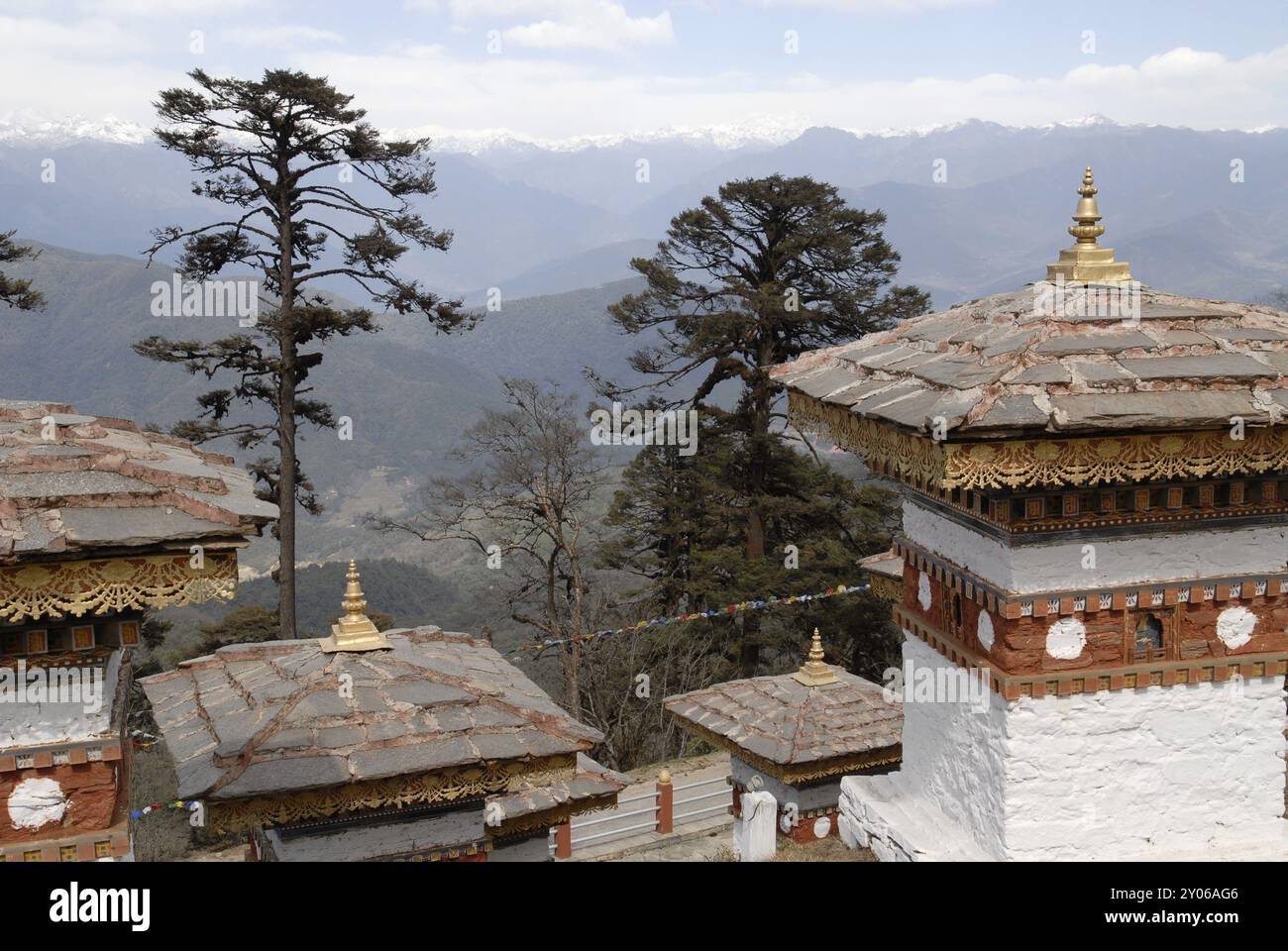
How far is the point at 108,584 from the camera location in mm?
5051

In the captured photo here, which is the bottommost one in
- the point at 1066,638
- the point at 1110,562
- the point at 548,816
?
the point at 548,816

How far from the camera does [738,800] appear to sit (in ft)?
39.7

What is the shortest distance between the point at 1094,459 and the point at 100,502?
4.92m

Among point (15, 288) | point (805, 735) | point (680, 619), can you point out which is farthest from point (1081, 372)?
point (15, 288)

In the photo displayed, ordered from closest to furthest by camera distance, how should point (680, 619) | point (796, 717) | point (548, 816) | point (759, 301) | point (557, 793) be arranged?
1. point (548, 816)
2. point (557, 793)
3. point (796, 717)
4. point (680, 619)
5. point (759, 301)

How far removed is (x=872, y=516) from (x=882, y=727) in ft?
45.9

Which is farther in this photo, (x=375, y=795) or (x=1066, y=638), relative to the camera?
(x=1066, y=638)

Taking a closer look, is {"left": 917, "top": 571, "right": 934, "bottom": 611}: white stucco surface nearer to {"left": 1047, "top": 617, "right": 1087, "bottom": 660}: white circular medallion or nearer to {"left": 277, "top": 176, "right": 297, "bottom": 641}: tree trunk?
{"left": 1047, "top": 617, "right": 1087, "bottom": 660}: white circular medallion

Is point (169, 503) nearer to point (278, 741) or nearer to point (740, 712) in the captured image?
point (278, 741)

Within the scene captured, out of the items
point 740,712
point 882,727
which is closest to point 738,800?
point 740,712

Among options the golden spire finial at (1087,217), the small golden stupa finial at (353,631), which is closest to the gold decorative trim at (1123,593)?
the golden spire finial at (1087,217)

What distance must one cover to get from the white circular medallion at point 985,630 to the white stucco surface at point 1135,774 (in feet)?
1.05

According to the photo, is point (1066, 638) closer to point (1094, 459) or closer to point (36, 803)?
point (1094, 459)

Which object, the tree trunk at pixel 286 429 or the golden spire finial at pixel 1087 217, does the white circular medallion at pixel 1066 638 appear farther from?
the tree trunk at pixel 286 429
